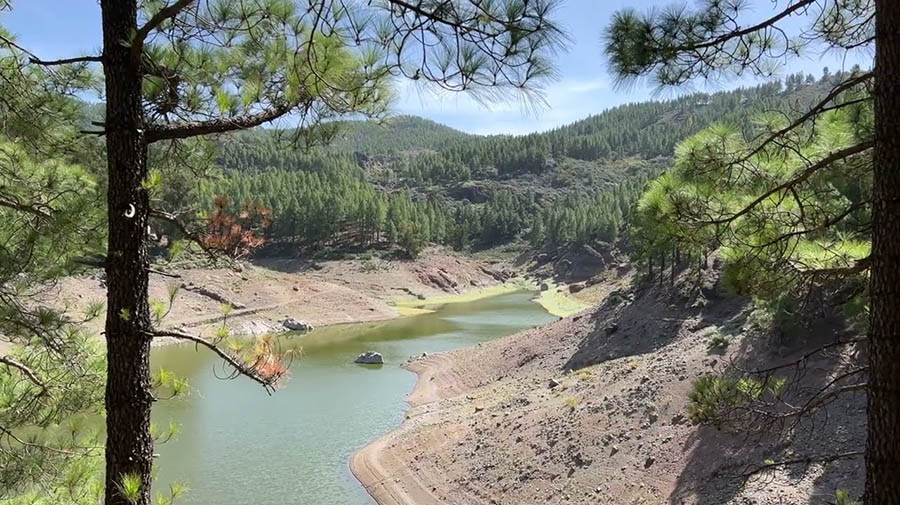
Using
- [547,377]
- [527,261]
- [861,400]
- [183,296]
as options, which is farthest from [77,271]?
[527,261]

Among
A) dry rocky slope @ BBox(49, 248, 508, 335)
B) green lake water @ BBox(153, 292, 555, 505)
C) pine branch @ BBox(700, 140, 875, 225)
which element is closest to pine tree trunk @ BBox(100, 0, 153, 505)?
green lake water @ BBox(153, 292, 555, 505)

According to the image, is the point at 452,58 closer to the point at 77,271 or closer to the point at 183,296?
the point at 77,271

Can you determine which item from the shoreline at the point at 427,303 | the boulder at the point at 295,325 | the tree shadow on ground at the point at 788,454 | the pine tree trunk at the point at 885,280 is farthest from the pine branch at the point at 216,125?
the boulder at the point at 295,325

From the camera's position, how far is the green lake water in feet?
50.8

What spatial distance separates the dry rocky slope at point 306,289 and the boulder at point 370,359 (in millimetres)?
4343

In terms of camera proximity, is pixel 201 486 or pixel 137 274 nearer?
pixel 137 274

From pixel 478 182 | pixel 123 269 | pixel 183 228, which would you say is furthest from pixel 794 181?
pixel 478 182

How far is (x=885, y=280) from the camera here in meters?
3.30

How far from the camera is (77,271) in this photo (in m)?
5.39

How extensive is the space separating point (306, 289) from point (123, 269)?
152 feet

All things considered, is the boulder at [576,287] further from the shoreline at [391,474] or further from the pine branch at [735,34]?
the pine branch at [735,34]

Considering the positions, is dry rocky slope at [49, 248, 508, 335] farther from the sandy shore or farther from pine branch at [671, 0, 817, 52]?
pine branch at [671, 0, 817, 52]

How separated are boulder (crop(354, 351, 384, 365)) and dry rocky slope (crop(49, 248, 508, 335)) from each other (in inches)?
171

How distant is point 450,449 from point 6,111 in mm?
13490
